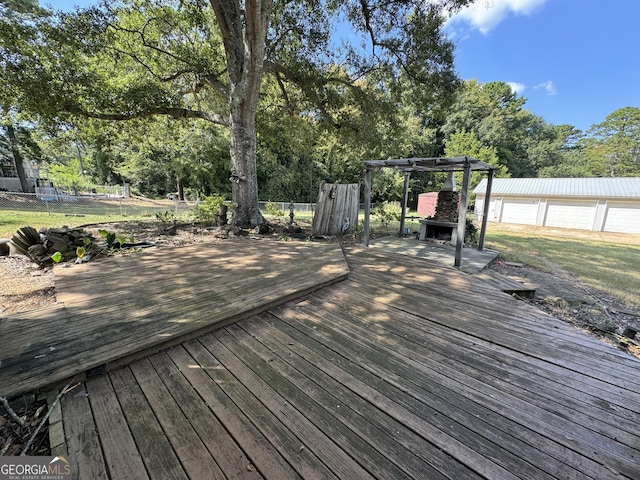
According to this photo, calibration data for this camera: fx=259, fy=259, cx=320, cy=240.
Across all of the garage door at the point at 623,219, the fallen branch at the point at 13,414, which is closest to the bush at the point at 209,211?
the fallen branch at the point at 13,414

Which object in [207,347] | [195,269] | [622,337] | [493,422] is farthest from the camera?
[195,269]

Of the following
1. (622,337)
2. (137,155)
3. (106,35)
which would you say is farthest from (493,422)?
(137,155)

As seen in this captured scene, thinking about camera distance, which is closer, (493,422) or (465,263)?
(493,422)

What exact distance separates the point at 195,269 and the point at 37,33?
744 cm

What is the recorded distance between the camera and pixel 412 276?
378cm

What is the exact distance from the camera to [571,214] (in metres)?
15.9

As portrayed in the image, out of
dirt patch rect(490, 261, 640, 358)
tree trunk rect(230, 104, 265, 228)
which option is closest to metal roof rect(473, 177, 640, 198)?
dirt patch rect(490, 261, 640, 358)

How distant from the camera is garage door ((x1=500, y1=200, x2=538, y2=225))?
17005 millimetres

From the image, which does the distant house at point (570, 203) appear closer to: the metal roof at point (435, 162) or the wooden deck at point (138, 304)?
the metal roof at point (435, 162)

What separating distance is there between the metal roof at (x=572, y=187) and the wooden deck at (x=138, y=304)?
61.6ft

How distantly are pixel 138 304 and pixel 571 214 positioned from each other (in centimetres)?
2186

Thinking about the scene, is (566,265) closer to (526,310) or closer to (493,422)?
(526,310)

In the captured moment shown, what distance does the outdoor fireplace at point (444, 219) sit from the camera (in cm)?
645

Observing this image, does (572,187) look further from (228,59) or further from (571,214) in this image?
(228,59)
